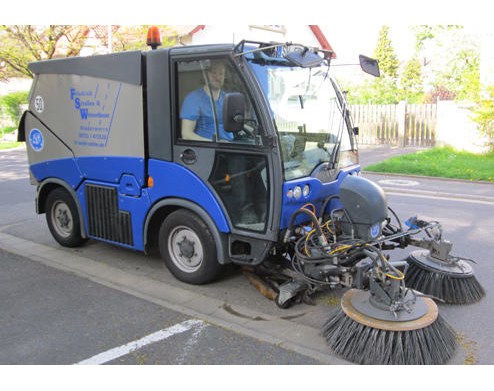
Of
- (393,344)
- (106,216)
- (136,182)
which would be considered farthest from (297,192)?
(106,216)

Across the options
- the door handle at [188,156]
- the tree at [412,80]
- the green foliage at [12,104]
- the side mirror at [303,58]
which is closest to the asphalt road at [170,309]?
the door handle at [188,156]

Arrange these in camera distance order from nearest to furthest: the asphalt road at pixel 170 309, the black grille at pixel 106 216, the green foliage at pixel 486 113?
the asphalt road at pixel 170 309, the black grille at pixel 106 216, the green foliage at pixel 486 113

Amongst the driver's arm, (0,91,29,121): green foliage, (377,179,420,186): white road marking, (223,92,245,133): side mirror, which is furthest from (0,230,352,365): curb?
(0,91,29,121): green foliage

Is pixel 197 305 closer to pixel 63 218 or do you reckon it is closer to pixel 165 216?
pixel 165 216

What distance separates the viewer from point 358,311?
345cm

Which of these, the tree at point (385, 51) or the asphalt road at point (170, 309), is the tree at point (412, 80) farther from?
the asphalt road at point (170, 309)

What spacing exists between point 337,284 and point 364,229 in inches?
21.3

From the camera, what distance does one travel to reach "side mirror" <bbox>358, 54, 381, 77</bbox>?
482cm

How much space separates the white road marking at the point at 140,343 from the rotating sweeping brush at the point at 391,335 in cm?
127

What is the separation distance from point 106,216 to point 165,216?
34.8 inches

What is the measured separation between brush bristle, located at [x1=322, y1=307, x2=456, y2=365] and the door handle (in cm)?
212

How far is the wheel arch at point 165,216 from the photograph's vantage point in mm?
4473

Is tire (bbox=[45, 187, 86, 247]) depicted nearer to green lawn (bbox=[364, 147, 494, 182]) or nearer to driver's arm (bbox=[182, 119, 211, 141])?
driver's arm (bbox=[182, 119, 211, 141])
